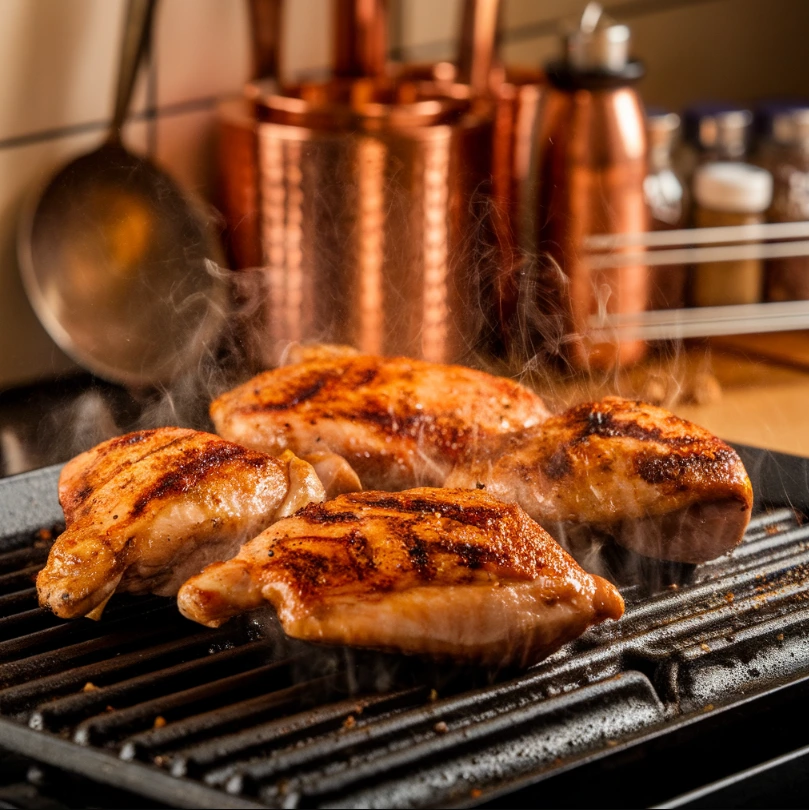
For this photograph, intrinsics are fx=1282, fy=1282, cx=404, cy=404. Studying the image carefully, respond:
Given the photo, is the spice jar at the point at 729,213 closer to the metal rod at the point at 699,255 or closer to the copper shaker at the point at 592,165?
the metal rod at the point at 699,255

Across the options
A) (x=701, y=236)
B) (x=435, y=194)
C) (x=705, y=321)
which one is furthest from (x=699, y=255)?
(x=435, y=194)

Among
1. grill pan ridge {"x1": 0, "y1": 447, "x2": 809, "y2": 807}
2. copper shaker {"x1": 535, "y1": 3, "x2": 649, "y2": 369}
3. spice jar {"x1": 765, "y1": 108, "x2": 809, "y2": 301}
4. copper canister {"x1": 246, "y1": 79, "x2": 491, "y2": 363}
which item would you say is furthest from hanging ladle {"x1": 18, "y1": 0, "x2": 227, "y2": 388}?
spice jar {"x1": 765, "y1": 108, "x2": 809, "y2": 301}

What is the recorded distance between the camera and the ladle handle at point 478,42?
11.2ft

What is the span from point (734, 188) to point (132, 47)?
5.62 feet

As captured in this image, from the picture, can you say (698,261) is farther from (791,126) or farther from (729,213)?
(791,126)

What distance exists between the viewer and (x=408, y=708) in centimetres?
157

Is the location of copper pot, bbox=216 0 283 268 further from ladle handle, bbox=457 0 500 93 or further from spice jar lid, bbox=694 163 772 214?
spice jar lid, bbox=694 163 772 214

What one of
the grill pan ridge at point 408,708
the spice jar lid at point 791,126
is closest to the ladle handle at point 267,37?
the spice jar lid at point 791,126

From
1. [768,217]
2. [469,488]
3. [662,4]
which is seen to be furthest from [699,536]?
[662,4]

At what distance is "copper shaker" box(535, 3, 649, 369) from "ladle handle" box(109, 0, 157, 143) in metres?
1.08

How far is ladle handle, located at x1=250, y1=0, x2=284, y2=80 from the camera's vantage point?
3.29 meters

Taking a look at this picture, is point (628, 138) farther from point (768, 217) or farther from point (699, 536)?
point (699, 536)

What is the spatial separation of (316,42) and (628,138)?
3.36ft

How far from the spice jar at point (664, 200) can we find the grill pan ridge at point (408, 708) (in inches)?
76.2
